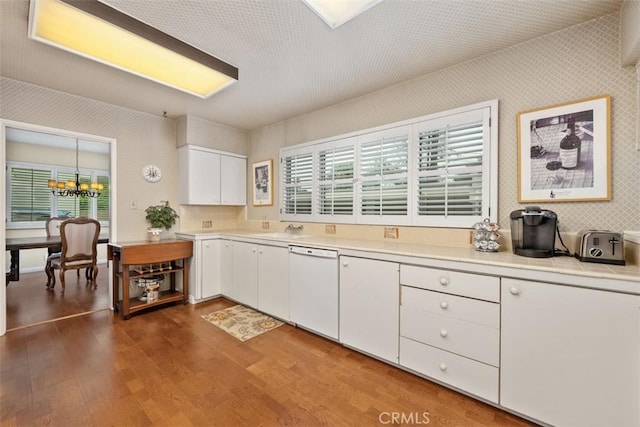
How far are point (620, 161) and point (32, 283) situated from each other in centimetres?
729

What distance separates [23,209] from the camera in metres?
5.53

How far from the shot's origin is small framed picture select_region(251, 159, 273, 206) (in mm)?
4012

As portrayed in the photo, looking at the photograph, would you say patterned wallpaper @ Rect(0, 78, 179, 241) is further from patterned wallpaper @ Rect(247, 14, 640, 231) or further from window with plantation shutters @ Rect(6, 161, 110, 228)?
patterned wallpaper @ Rect(247, 14, 640, 231)

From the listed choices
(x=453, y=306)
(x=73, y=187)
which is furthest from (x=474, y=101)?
(x=73, y=187)

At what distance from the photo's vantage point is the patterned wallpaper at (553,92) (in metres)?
1.73

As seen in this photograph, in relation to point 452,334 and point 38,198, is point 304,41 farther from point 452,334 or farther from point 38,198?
point 38,198

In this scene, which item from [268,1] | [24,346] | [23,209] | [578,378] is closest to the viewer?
[578,378]

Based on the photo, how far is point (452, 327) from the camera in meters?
1.78

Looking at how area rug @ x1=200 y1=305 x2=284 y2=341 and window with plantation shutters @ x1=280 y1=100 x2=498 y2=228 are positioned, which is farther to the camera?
area rug @ x1=200 y1=305 x2=284 y2=341

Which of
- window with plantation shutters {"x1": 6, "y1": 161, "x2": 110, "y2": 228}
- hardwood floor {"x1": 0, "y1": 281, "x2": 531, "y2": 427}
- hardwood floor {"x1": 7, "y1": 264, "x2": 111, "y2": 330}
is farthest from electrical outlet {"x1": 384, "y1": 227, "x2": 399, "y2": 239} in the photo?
window with plantation shutters {"x1": 6, "y1": 161, "x2": 110, "y2": 228}

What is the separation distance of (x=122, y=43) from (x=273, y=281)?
242 centimetres

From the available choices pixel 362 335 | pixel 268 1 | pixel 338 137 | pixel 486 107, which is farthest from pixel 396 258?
pixel 268 1

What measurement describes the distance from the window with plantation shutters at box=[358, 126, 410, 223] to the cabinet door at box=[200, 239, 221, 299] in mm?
2013

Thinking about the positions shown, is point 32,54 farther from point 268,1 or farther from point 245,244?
point 245,244
